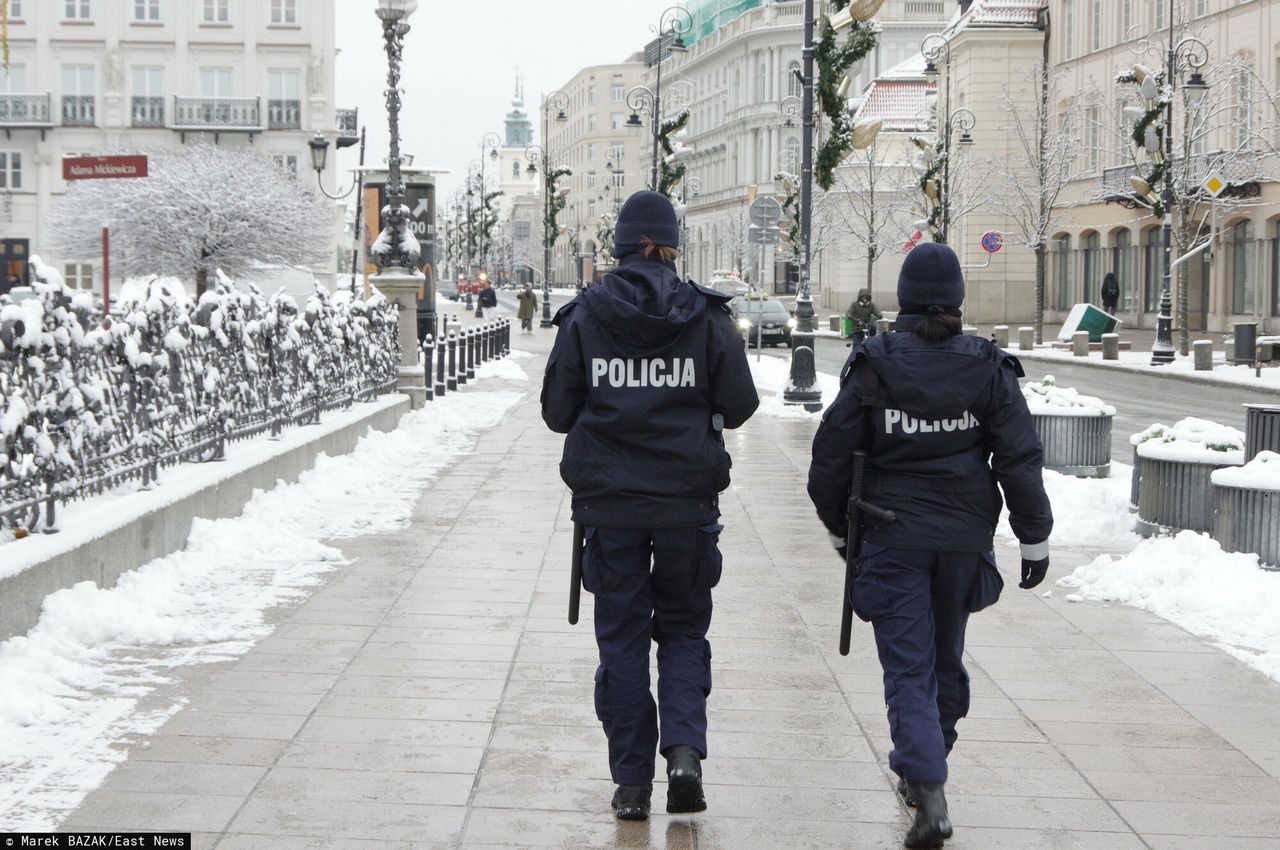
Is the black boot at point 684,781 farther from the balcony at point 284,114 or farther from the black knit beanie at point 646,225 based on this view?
the balcony at point 284,114

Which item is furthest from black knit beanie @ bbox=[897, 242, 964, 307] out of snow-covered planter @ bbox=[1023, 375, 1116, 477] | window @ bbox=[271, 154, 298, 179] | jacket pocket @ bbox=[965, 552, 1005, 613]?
window @ bbox=[271, 154, 298, 179]

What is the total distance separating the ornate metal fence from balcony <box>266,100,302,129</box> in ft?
181

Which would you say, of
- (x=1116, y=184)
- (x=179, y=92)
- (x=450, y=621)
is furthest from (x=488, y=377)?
(x=179, y=92)

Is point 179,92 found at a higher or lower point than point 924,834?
higher

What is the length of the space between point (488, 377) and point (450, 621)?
2207 centimetres

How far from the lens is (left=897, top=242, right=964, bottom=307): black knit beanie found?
16.0ft

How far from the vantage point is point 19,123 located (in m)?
66.2

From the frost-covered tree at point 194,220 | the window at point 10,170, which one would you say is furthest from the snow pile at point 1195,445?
the window at point 10,170

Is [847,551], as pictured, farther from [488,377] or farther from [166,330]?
[488,377]

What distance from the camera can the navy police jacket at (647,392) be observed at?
15.9ft

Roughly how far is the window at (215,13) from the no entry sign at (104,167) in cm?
5675

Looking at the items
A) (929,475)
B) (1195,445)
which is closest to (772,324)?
(1195,445)

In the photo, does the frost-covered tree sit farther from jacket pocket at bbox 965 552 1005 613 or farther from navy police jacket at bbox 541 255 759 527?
jacket pocket at bbox 965 552 1005 613

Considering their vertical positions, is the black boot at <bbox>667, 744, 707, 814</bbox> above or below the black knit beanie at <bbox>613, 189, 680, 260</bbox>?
below
